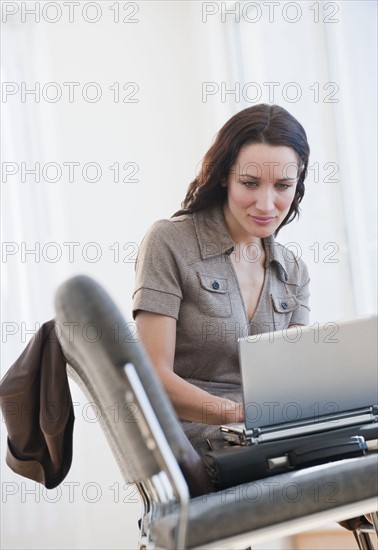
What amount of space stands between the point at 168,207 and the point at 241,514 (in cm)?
240

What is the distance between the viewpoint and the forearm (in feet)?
5.03

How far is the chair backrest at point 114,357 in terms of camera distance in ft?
3.03

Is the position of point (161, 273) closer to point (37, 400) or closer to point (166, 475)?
point (37, 400)

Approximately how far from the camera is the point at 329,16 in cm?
282

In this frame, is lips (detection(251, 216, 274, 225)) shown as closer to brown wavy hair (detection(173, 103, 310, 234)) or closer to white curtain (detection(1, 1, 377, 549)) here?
brown wavy hair (detection(173, 103, 310, 234))

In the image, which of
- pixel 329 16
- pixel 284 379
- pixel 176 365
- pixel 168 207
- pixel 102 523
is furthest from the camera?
pixel 168 207

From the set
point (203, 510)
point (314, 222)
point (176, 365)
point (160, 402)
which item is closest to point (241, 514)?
point (203, 510)

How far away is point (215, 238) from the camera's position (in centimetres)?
177

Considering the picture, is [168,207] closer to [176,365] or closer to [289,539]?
[289,539]

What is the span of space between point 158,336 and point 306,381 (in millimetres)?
419

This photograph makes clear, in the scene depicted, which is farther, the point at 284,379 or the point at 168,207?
the point at 168,207

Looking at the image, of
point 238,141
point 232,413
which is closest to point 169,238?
point 238,141

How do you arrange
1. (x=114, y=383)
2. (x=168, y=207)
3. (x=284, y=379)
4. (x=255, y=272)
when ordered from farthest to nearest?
1. (x=168, y=207)
2. (x=255, y=272)
3. (x=284, y=379)
4. (x=114, y=383)

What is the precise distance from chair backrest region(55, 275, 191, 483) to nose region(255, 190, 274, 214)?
85 centimetres
